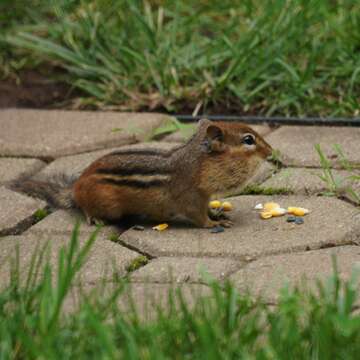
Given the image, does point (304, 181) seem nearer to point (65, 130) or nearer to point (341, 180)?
point (341, 180)

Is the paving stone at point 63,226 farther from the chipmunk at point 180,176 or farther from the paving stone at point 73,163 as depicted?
the paving stone at point 73,163

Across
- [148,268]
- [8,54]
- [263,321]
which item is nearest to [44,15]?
[8,54]

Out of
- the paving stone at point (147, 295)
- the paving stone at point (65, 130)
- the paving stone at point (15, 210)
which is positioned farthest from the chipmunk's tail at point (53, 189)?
the paving stone at point (147, 295)

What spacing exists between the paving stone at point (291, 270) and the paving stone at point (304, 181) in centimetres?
87

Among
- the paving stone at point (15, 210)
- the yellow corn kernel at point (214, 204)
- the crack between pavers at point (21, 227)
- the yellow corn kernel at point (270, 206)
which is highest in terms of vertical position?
the yellow corn kernel at point (270, 206)

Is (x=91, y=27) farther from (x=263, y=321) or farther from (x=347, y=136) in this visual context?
(x=263, y=321)

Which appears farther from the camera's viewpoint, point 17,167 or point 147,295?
point 17,167

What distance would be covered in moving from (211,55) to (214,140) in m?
2.24

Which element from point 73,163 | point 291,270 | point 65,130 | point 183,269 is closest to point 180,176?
point 183,269

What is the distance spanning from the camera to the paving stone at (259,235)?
15.0ft

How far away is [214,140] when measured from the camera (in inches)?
198

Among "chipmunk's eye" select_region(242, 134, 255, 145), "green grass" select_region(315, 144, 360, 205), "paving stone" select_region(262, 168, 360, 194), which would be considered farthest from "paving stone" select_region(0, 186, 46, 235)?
"green grass" select_region(315, 144, 360, 205)

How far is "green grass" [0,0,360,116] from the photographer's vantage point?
270 inches

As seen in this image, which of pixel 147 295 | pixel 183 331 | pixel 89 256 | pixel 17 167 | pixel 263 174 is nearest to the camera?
pixel 183 331
